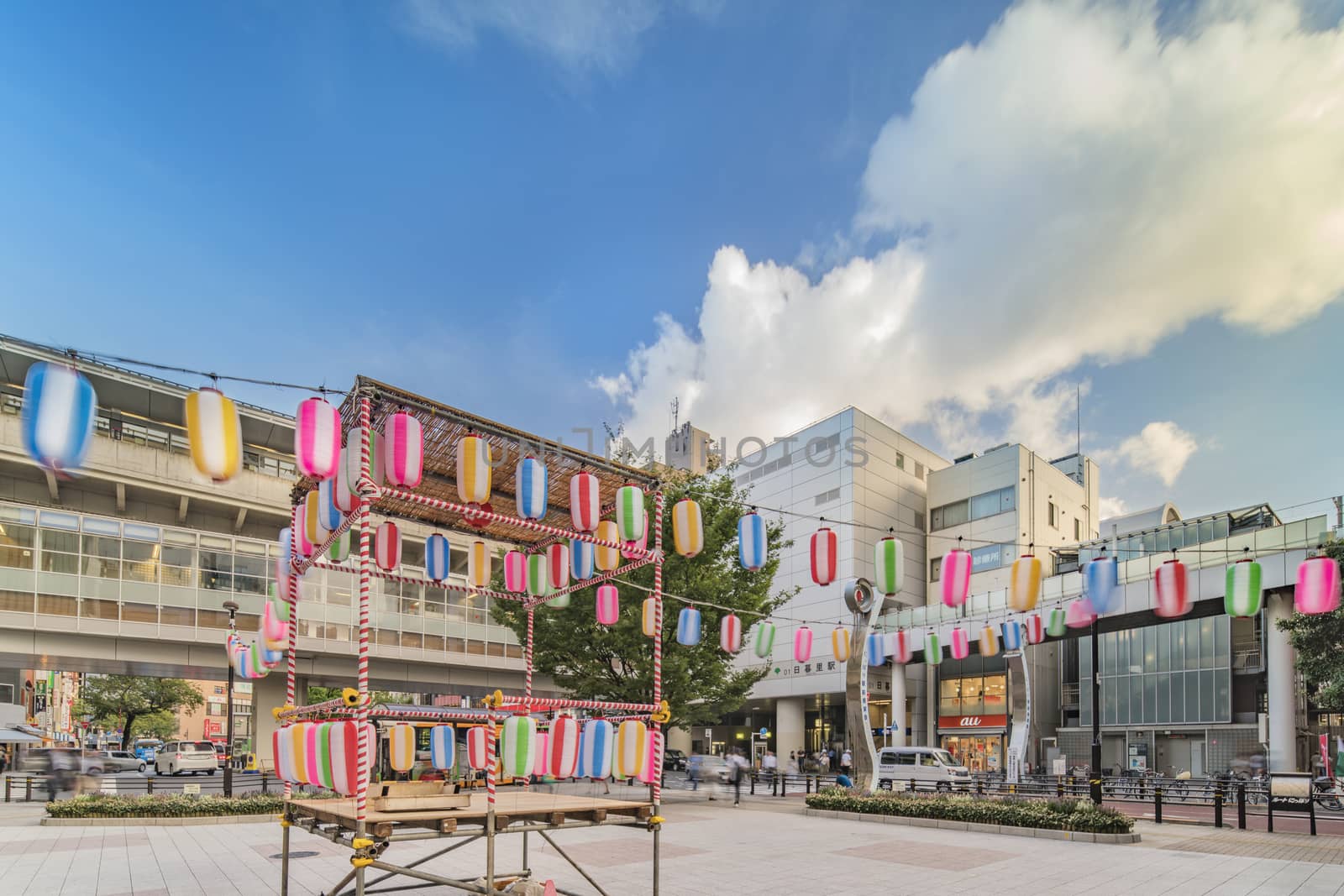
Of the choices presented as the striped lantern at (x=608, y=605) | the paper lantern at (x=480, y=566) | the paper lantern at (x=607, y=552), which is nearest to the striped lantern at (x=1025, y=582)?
the striped lantern at (x=608, y=605)

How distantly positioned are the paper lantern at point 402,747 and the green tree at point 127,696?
49.2 metres

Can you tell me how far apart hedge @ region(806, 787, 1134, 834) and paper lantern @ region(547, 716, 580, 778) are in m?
10.8

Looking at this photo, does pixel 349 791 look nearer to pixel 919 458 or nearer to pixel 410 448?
pixel 410 448

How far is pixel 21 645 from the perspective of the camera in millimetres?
29750

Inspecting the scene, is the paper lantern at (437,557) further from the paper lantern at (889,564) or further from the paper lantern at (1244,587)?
the paper lantern at (1244,587)

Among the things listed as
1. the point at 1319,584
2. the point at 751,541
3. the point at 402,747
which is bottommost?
the point at 402,747

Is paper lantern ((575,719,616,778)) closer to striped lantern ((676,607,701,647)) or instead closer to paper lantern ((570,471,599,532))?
paper lantern ((570,471,599,532))

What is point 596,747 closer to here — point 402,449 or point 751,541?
point 402,449

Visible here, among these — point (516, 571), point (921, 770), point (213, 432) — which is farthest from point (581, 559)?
point (921, 770)

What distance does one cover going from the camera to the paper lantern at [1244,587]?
16.5m

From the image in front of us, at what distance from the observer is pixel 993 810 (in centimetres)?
1644

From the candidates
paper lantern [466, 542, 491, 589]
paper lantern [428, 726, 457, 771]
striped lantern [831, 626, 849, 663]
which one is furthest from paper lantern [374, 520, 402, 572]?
striped lantern [831, 626, 849, 663]

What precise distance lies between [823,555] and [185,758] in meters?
34.6

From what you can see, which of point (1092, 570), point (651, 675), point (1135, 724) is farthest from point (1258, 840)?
point (1135, 724)
